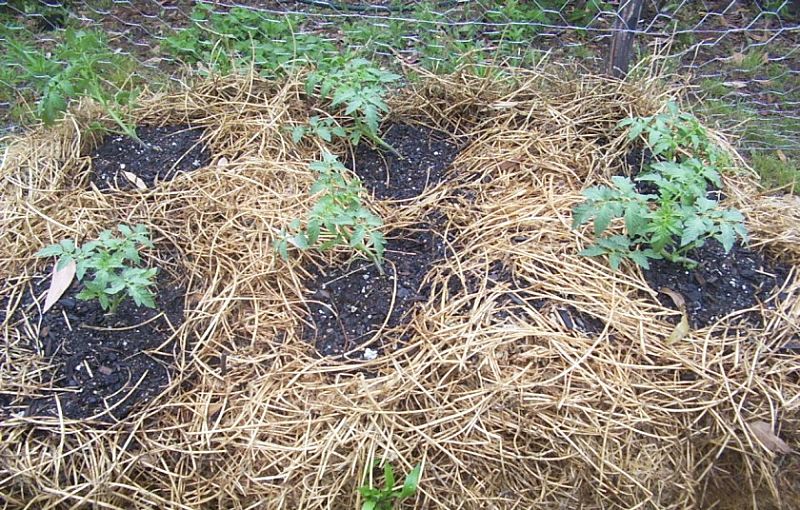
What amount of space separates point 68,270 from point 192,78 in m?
0.93

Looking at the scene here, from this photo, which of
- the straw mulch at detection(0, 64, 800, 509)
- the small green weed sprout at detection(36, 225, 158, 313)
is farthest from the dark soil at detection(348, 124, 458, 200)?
the small green weed sprout at detection(36, 225, 158, 313)

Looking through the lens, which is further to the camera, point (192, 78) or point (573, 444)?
point (192, 78)

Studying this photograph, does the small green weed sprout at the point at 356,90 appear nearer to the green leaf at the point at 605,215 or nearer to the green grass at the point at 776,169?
the green leaf at the point at 605,215

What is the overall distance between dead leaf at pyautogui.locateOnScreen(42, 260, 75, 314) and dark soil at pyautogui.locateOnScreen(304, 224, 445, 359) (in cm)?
59

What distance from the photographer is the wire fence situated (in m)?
2.79

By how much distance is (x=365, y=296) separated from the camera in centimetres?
183

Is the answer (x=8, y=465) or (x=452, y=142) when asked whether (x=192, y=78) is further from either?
(x=8, y=465)

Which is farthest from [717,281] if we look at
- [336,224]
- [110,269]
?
[110,269]

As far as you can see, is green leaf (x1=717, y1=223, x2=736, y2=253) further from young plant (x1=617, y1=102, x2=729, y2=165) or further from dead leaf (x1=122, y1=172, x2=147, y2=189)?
dead leaf (x1=122, y1=172, x2=147, y2=189)

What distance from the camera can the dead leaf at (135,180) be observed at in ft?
6.99

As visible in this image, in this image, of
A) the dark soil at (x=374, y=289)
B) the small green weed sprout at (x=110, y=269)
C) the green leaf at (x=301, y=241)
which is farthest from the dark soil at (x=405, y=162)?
the small green weed sprout at (x=110, y=269)

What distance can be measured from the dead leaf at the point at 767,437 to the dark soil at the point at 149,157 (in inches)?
63.4

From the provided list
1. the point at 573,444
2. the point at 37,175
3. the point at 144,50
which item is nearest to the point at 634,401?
the point at 573,444

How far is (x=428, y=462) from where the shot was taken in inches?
62.0
